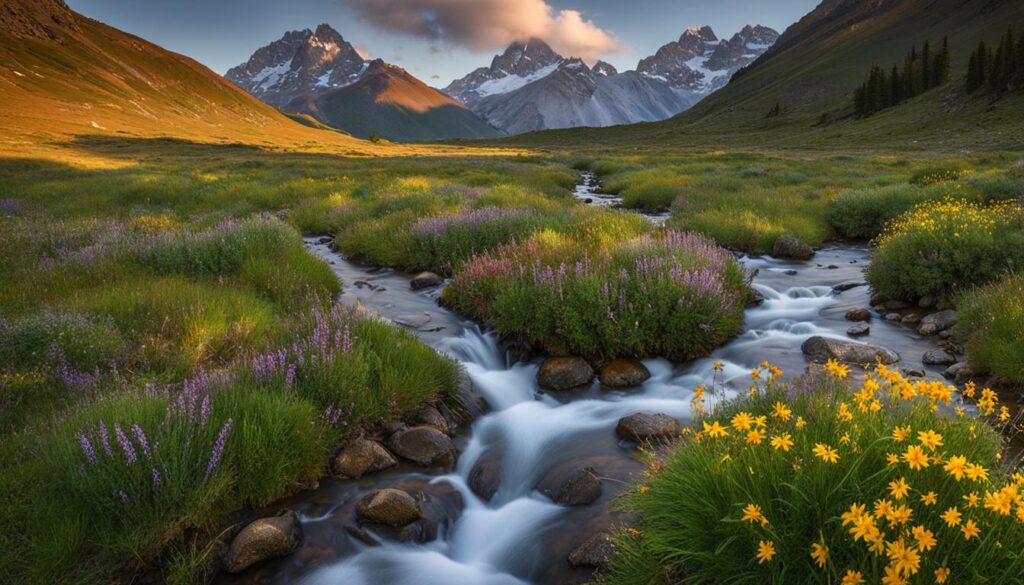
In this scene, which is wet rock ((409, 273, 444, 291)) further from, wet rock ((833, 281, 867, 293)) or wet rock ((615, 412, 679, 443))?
wet rock ((833, 281, 867, 293))

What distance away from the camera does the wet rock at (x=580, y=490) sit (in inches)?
194

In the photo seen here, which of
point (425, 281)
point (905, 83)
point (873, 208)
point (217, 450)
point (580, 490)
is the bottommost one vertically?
point (580, 490)

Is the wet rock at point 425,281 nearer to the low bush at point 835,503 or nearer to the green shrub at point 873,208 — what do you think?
the low bush at point 835,503

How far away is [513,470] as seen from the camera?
18.7 feet

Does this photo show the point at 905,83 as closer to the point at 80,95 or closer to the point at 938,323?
the point at 938,323

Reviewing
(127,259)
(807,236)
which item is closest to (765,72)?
(807,236)

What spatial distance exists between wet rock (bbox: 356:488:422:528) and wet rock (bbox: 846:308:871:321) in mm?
8276

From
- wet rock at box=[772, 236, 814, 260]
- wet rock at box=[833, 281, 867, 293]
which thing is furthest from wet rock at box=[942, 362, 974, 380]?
wet rock at box=[772, 236, 814, 260]

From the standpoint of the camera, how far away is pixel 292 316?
7.49 m

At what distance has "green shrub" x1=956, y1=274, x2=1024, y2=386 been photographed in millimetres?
6215

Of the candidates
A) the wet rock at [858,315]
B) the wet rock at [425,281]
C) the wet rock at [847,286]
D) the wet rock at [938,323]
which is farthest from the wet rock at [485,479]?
the wet rock at [847,286]

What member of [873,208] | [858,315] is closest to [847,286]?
[858,315]

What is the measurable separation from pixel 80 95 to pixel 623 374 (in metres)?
178

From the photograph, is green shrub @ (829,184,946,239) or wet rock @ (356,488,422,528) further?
green shrub @ (829,184,946,239)
